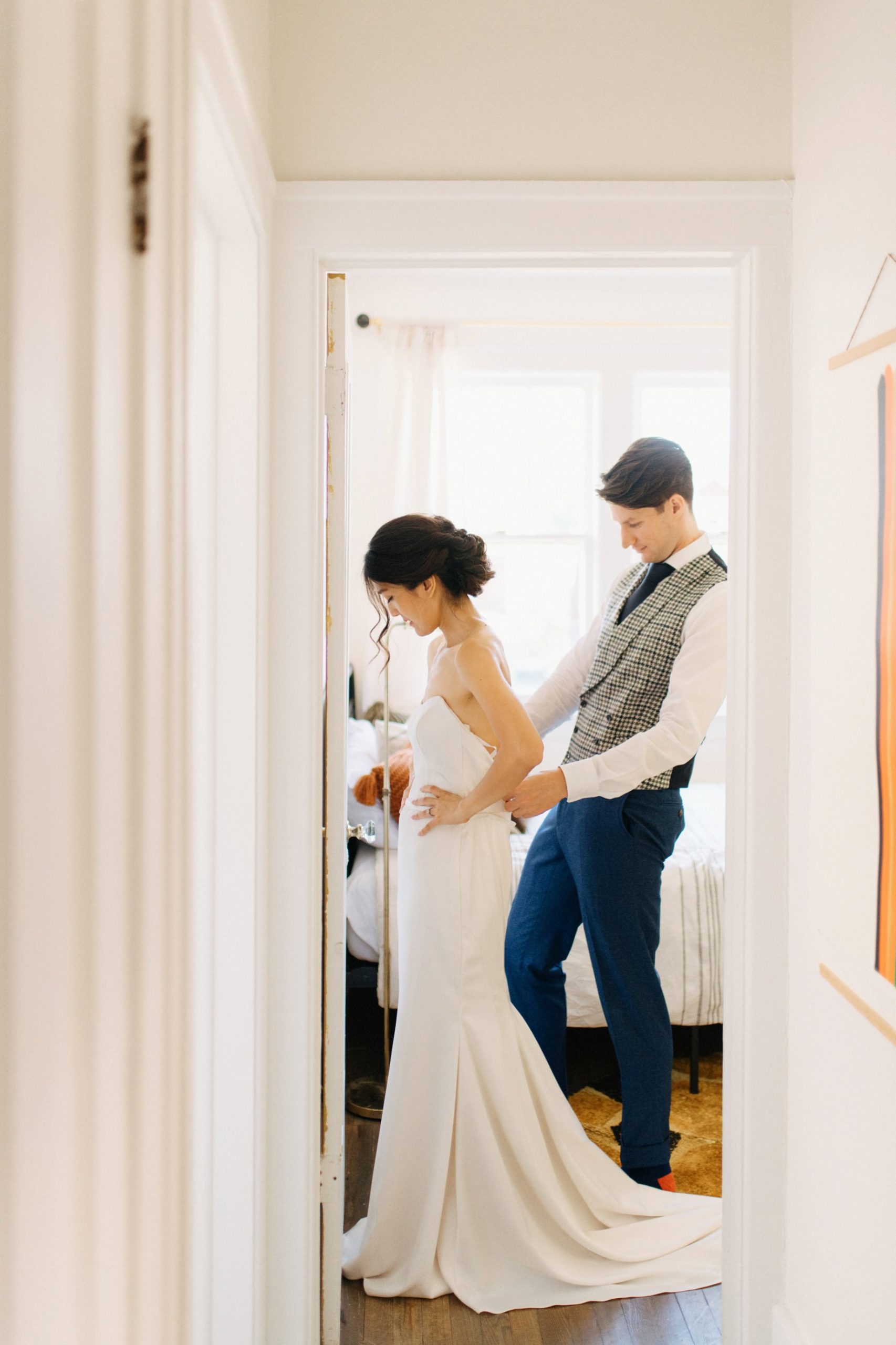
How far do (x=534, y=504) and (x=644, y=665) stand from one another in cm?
242

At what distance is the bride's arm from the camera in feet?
7.17

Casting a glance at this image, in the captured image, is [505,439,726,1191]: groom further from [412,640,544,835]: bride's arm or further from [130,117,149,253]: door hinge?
[130,117,149,253]: door hinge

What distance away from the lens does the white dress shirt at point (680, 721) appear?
2.27 metres

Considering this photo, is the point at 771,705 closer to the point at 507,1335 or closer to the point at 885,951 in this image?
the point at 885,951

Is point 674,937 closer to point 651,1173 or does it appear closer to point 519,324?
point 651,1173

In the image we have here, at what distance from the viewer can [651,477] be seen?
2441 millimetres

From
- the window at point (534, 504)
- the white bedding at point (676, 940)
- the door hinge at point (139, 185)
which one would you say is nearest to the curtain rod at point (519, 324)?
the window at point (534, 504)

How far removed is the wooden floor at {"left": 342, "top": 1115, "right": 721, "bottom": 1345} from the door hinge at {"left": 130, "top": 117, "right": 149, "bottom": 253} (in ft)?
6.43

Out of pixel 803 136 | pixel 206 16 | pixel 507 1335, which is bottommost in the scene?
pixel 507 1335

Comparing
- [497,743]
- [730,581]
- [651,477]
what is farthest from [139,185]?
[651,477]

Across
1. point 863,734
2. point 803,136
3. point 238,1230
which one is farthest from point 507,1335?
point 803,136

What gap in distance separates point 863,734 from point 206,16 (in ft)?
3.98

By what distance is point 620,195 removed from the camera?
169cm

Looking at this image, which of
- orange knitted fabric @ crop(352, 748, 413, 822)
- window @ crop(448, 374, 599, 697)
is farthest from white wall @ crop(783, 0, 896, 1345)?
window @ crop(448, 374, 599, 697)
